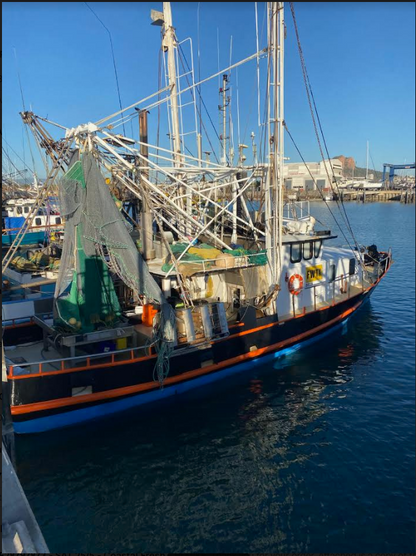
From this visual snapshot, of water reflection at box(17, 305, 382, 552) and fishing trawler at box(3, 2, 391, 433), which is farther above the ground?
fishing trawler at box(3, 2, 391, 433)

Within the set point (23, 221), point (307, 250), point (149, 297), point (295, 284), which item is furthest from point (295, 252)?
point (23, 221)

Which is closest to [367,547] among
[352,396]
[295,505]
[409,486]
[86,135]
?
[295,505]

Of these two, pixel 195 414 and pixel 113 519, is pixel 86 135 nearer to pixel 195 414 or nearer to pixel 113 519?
pixel 195 414

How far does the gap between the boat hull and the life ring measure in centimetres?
129

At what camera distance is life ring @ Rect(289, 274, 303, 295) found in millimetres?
18523

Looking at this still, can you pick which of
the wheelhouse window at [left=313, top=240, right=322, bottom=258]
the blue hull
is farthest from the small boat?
the blue hull

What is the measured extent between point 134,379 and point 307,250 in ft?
33.8

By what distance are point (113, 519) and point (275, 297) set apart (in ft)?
34.2

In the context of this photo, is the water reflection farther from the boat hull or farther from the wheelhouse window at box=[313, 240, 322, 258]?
the wheelhouse window at box=[313, 240, 322, 258]

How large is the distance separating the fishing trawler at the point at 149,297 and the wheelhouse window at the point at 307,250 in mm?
56

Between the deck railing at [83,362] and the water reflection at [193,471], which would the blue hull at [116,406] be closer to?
the water reflection at [193,471]

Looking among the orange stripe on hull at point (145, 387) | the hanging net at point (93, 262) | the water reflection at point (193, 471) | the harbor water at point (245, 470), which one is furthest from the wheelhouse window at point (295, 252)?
the hanging net at point (93, 262)

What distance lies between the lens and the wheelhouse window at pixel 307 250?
19094 mm

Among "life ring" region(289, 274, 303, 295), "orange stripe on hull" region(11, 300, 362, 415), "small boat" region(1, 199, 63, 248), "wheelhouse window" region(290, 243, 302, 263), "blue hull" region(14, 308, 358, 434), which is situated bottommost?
"blue hull" region(14, 308, 358, 434)
